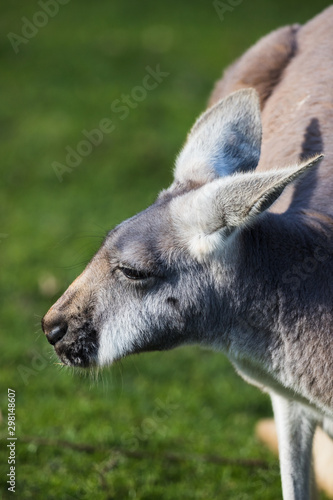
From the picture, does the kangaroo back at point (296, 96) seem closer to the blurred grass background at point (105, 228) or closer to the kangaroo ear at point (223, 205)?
the kangaroo ear at point (223, 205)

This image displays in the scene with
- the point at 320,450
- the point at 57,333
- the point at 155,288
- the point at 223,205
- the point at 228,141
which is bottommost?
the point at 320,450

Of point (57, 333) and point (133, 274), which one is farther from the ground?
point (133, 274)

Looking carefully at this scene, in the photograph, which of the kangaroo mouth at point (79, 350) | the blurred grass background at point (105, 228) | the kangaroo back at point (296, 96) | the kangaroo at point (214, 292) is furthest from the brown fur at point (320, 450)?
the kangaroo mouth at point (79, 350)

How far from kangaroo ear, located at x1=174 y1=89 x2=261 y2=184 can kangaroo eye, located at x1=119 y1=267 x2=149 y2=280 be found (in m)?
0.53

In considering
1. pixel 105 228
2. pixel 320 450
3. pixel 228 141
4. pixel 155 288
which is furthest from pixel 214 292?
pixel 105 228

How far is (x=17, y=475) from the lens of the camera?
4.34m

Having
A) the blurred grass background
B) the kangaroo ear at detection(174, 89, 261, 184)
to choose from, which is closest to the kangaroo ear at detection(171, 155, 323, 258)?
the kangaroo ear at detection(174, 89, 261, 184)

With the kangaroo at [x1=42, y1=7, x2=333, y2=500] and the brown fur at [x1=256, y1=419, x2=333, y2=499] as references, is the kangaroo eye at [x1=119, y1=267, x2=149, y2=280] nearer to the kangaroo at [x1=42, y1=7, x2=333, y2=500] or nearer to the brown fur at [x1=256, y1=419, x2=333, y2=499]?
the kangaroo at [x1=42, y1=7, x2=333, y2=500]

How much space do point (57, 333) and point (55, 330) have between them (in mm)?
16

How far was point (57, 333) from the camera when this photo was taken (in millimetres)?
3459

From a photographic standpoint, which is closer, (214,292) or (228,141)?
(214,292)

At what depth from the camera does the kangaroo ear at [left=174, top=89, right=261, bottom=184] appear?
3658mm

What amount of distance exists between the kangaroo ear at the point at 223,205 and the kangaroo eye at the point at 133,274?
8.5 inches

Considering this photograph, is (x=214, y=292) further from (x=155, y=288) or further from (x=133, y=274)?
(x=133, y=274)
